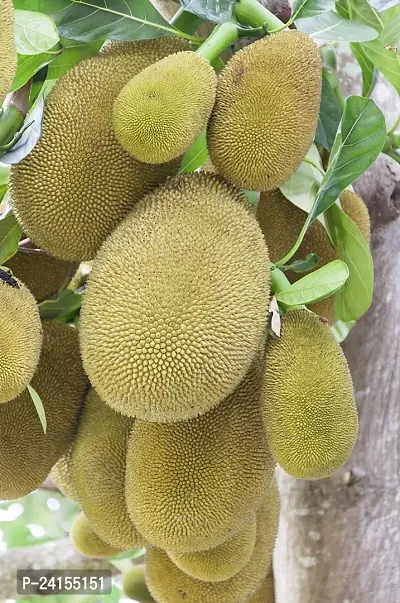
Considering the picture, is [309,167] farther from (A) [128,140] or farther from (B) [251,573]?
(B) [251,573]

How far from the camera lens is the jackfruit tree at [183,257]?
65cm

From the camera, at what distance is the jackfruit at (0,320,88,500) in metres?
0.85

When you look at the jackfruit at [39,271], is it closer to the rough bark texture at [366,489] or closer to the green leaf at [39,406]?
the green leaf at [39,406]

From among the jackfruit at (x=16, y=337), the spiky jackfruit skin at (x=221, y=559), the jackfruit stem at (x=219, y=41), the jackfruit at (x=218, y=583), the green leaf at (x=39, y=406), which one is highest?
the jackfruit stem at (x=219, y=41)

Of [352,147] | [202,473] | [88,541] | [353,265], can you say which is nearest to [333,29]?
[352,147]

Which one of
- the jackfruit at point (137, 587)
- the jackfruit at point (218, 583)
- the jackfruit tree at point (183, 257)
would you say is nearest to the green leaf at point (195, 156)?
the jackfruit tree at point (183, 257)

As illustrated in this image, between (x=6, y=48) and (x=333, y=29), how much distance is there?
40 cm

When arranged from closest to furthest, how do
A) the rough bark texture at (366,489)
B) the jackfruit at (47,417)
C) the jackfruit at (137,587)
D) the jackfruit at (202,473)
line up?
the jackfruit at (202,473) → the jackfruit at (47,417) → the rough bark texture at (366,489) → the jackfruit at (137,587)

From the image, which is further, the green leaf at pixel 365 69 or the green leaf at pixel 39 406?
the green leaf at pixel 365 69

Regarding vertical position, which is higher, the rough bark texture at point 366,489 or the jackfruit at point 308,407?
the jackfruit at point 308,407

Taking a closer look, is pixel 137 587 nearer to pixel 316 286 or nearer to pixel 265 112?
pixel 316 286

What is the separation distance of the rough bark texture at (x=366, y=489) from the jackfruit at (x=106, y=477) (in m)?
0.26

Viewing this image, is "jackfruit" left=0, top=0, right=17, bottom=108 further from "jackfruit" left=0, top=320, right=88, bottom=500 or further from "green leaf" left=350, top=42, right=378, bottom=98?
"green leaf" left=350, top=42, right=378, bottom=98

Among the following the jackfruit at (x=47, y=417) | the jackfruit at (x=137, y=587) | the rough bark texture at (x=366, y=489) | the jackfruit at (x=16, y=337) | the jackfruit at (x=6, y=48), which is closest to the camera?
the jackfruit at (x=6, y=48)
